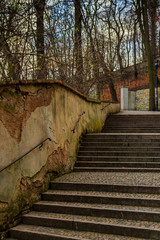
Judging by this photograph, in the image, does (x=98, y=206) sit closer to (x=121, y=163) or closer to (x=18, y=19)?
(x=121, y=163)

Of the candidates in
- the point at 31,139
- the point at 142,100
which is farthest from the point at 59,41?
the point at 142,100

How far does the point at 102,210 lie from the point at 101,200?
1.26ft

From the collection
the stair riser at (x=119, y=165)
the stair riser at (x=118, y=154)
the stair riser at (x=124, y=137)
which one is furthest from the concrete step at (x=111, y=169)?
the stair riser at (x=124, y=137)

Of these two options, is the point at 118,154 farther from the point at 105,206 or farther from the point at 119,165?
the point at 105,206

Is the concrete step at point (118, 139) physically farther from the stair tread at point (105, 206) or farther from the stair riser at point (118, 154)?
the stair tread at point (105, 206)

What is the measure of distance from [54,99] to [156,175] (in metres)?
2.96

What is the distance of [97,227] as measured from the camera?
14.1 feet

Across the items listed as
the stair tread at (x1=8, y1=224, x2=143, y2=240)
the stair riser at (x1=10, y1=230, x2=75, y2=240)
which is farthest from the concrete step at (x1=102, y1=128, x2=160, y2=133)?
the stair riser at (x1=10, y1=230, x2=75, y2=240)

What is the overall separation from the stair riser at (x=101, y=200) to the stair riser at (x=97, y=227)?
725mm

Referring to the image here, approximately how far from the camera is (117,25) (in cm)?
2392

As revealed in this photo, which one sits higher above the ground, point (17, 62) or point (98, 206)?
point (17, 62)

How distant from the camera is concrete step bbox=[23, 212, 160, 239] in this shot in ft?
13.2

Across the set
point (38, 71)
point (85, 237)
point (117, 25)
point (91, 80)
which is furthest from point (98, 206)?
point (117, 25)

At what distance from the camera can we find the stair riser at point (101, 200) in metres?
4.73
